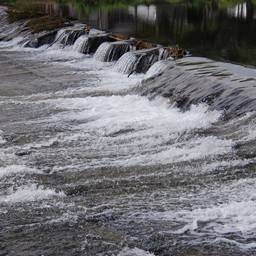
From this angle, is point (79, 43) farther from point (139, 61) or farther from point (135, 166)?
point (135, 166)

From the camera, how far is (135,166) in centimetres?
775

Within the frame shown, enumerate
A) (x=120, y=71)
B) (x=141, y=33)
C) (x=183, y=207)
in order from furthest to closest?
(x=141, y=33), (x=120, y=71), (x=183, y=207)

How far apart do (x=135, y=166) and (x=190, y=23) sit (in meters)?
20.6

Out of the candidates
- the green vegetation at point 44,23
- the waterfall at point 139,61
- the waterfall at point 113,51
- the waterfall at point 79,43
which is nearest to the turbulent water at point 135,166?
the waterfall at point 139,61

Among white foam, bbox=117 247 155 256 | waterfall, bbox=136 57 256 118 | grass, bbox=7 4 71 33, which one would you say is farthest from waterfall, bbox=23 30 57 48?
white foam, bbox=117 247 155 256

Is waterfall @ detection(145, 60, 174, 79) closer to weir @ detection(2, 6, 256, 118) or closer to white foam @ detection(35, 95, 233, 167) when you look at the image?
weir @ detection(2, 6, 256, 118)

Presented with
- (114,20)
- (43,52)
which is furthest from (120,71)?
(114,20)

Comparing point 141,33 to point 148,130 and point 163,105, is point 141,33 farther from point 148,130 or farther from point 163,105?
point 148,130

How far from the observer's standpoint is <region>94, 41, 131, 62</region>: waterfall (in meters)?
18.3

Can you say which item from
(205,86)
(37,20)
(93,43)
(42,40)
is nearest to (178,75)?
(205,86)

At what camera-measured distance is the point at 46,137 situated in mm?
9609

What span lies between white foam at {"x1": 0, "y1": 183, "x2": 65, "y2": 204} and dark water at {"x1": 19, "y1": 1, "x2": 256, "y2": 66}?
1085 centimetres

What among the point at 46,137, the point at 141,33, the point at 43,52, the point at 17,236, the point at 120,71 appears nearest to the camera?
the point at 17,236

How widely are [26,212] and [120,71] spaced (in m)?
10.5
